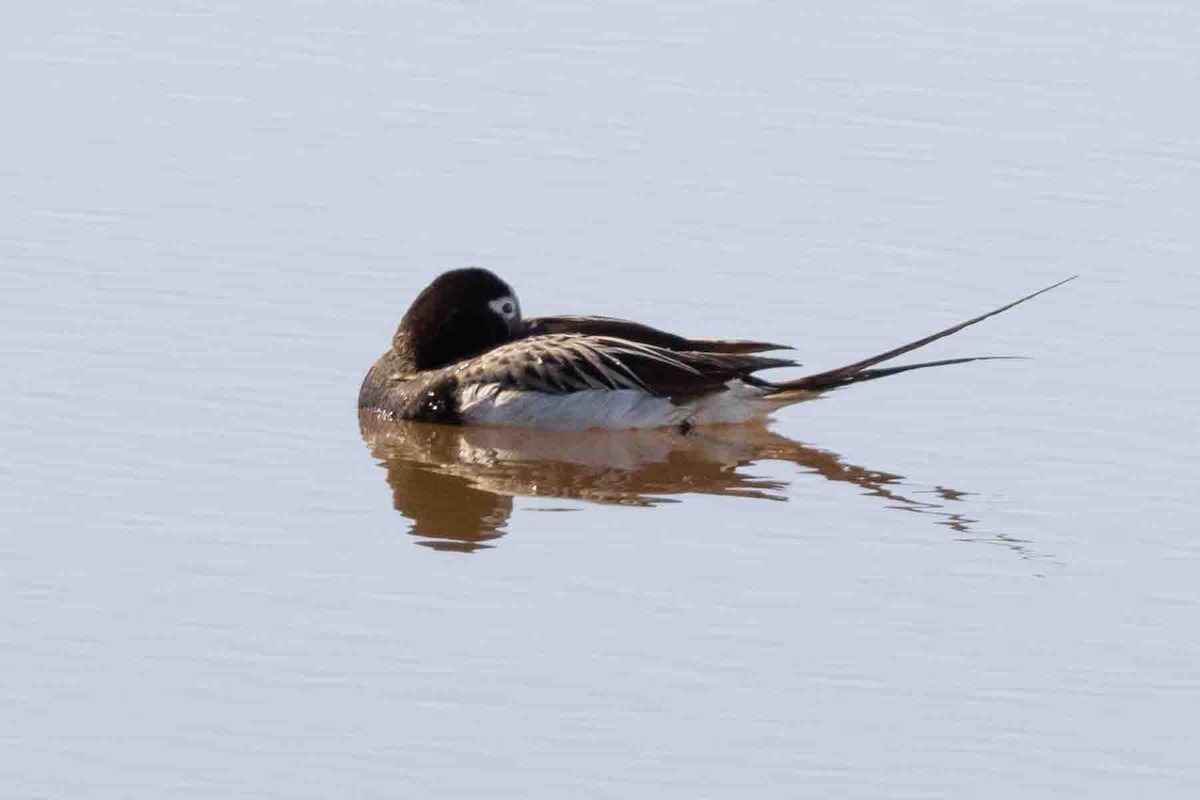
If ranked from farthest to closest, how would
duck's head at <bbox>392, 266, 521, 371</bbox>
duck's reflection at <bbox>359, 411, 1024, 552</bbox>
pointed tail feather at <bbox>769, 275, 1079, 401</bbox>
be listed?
duck's head at <bbox>392, 266, 521, 371</bbox> < pointed tail feather at <bbox>769, 275, 1079, 401</bbox> < duck's reflection at <bbox>359, 411, 1024, 552</bbox>

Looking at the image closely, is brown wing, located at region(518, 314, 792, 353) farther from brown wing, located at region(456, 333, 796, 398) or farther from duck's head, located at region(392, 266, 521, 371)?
duck's head, located at region(392, 266, 521, 371)

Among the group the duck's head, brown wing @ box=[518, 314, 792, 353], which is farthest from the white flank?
the duck's head

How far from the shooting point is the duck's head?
13750mm

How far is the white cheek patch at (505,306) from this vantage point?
1379 centimetres

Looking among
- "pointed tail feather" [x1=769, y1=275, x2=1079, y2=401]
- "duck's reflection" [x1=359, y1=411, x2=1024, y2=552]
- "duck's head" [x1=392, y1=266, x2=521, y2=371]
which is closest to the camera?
"duck's reflection" [x1=359, y1=411, x2=1024, y2=552]

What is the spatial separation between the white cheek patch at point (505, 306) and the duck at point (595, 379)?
0.04m

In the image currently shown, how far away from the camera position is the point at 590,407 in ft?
43.4

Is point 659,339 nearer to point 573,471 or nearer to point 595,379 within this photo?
point 595,379

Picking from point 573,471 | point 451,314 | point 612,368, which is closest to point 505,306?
point 451,314

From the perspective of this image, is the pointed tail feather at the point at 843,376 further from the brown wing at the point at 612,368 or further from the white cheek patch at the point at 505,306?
the white cheek patch at the point at 505,306

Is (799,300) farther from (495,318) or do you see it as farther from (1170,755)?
(1170,755)

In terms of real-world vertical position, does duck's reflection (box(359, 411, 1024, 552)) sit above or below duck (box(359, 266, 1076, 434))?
below

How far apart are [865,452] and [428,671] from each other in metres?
4.24

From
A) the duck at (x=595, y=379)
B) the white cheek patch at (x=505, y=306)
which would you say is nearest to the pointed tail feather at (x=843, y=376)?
the duck at (x=595, y=379)
